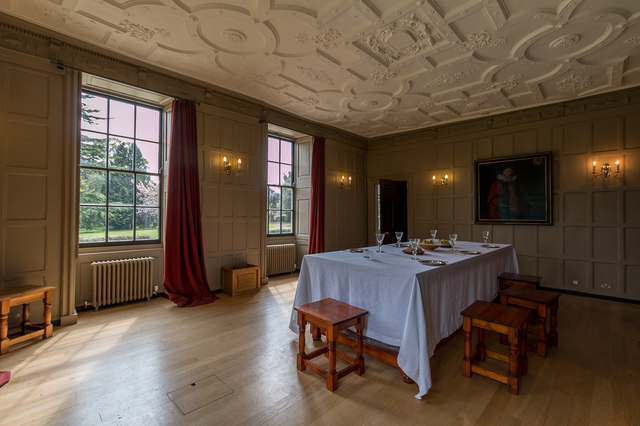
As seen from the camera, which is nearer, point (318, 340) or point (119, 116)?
point (318, 340)

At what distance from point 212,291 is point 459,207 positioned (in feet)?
17.4

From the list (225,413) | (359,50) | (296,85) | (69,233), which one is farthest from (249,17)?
(225,413)

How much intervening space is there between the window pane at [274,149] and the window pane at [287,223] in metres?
1.27

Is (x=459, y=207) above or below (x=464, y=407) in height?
above

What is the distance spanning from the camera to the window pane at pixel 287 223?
22.4 ft

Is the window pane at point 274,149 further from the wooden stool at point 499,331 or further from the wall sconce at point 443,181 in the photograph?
the wooden stool at point 499,331

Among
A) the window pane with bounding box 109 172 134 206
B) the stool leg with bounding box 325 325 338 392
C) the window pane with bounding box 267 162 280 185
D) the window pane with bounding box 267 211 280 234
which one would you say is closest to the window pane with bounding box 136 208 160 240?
the window pane with bounding box 109 172 134 206

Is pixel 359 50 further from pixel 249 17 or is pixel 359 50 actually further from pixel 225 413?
pixel 225 413

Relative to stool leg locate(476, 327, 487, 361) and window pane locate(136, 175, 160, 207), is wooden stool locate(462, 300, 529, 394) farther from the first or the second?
window pane locate(136, 175, 160, 207)

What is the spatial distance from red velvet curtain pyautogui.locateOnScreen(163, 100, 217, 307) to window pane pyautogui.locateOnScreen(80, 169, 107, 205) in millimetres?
875

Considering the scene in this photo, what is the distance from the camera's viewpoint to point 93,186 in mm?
4152

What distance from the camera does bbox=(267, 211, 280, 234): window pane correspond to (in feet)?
21.5

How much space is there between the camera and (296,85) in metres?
4.61

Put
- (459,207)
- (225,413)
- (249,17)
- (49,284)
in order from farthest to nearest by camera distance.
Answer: (459,207)
(49,284)
(249,17)
(225,413)
